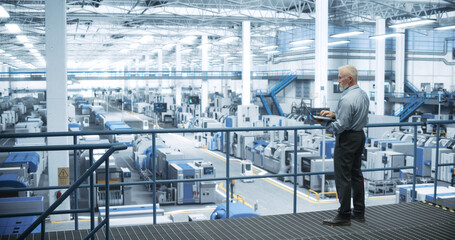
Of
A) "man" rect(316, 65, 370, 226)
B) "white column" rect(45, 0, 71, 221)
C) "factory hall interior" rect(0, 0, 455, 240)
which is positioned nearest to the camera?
"man" rect(316, 65, 370, 226)

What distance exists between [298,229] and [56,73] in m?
9.34

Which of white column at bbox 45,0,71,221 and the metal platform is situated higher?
white column at bbox 45,0,71,221

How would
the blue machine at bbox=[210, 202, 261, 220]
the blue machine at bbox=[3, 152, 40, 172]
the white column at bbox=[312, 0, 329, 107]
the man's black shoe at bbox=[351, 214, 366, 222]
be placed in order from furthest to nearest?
the white column at bbox=[312, 0, 329, 107] → the blue machine at bbox=[3, 152, 40, 172] → the blue machine at bbox=[210, 202, 261, 220] → the man's black shoe at bbox=[351, 214, 366, 222]

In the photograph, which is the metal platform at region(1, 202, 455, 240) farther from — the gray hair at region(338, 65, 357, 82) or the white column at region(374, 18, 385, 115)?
the white column at region(374, 18, 385, 115)

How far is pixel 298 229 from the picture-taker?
459cm

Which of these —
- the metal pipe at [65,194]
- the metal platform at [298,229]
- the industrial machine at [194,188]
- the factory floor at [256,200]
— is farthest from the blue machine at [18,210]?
the industrial machine at [194,188]

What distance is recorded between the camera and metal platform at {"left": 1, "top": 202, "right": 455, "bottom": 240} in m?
4.38

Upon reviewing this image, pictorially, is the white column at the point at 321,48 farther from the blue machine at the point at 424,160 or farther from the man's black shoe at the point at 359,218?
the man's black shoe at the point at 359,218

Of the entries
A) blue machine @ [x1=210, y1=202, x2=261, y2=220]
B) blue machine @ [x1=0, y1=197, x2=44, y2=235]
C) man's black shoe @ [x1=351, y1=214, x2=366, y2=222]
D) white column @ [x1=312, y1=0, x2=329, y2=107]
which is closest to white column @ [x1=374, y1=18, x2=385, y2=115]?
white column @ [x1=312, y1=0, x2=329, y2=107]

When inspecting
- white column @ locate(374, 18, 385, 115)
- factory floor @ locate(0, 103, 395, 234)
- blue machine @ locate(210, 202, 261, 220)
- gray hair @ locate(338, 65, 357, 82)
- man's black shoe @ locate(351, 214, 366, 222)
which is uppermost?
white column @ locate(374, 18, 385, 115)

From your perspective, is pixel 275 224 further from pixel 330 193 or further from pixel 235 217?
pixel 330 193

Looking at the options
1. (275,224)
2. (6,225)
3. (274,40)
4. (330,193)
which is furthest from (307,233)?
(274,40)

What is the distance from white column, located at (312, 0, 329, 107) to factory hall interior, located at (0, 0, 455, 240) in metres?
0.04

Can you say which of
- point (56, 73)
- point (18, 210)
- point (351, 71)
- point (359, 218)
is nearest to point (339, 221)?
point (359, 218)
